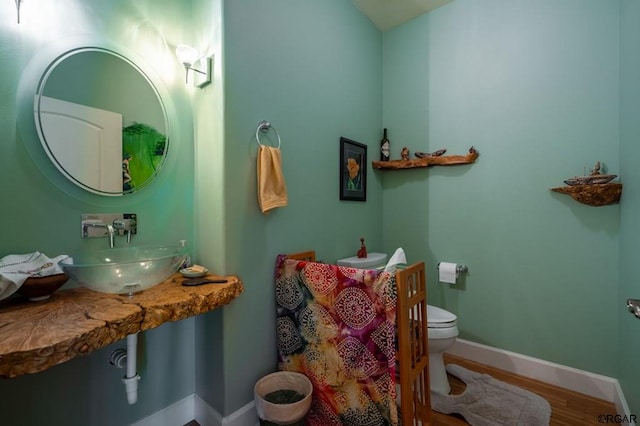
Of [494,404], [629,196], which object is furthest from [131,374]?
[629,196]

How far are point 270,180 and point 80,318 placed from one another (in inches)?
39.0

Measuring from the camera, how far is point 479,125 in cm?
222

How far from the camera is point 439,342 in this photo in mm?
1771

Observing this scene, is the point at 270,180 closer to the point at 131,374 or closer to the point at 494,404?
the point at 131,374

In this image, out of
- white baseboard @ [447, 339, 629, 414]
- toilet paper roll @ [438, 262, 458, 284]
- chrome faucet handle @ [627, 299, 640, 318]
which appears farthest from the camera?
toilet paper roll @ [438, 262, 458, 284]

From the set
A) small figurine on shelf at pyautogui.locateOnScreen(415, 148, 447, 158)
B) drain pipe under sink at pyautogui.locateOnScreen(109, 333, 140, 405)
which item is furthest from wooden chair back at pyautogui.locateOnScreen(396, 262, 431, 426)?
small figurine on shelf at pyautogui.locateOnScreen(415, 148, 447, 158)

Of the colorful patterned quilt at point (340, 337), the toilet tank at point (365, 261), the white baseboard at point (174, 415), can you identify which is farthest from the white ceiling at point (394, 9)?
the white baseboard at point (174, 415)

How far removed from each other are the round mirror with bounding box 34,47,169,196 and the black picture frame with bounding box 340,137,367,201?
49.6 inches

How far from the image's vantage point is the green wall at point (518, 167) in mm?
1790

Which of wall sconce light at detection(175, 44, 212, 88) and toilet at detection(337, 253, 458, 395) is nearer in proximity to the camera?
wall sconce light at detection(175, 44, 212, 88)

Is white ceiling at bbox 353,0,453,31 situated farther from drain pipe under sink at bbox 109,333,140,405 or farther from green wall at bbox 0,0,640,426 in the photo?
drain pipe under sink at bbox 109,333,140,405

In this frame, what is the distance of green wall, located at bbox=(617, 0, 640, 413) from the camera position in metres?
1.40

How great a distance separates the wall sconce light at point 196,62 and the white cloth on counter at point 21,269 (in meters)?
1.09

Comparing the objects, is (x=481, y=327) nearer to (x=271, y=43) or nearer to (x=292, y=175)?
(x=292, y=175)
